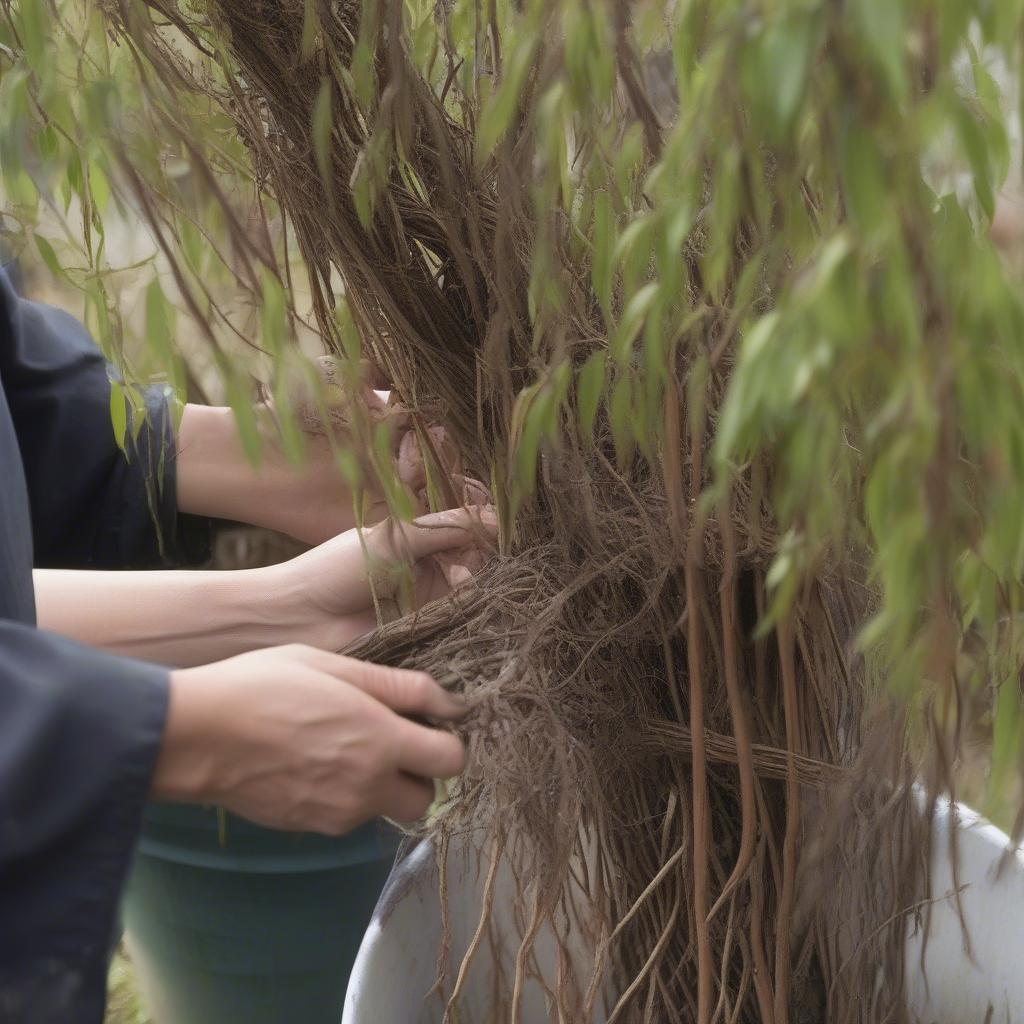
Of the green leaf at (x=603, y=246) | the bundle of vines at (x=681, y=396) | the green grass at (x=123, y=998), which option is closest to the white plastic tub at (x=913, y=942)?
the bundle of vines at (x=681, y=396)

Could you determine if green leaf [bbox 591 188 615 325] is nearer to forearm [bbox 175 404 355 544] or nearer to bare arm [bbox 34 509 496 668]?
bare arm [bbox 34 509 496 668]

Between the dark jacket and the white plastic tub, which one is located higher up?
the dark jacket

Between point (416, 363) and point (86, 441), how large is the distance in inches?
20.2

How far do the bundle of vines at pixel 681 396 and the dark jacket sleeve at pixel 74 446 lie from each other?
1.29ft

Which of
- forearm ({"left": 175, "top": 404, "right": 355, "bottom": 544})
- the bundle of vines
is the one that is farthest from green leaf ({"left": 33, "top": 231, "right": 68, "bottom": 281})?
forearm ({"left": 175, "top": 404, "right": 355, "bottom": 544})

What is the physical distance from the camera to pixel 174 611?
3.37 feet

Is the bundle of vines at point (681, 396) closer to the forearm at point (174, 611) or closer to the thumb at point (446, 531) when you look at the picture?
the thumb at point (446, 531)

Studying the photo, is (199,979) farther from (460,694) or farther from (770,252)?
(770,252)

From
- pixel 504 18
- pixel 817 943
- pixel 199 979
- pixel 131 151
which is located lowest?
Result: pixel 199 979

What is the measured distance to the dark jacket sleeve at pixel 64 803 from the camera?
519 mm

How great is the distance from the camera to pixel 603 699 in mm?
695

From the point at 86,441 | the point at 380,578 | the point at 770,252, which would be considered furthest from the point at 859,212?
the point at 86,441

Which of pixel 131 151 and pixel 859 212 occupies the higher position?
pixel 131 151

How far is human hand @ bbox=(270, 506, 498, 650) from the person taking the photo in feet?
2.46
